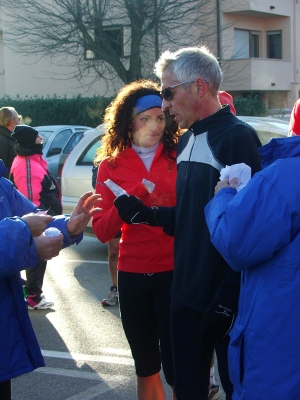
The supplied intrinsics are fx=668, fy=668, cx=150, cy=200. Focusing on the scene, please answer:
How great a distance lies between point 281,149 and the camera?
231 centimetres

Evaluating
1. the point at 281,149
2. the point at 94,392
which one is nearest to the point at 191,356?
the point at 281,149

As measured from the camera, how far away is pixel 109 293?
272 inches

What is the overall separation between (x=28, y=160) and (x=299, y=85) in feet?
86.2

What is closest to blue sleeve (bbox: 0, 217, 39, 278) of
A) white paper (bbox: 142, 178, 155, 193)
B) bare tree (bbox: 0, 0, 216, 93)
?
white paper (bbox: 142, 178, 155, 193)

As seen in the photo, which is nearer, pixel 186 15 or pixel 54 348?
pixel 54 348

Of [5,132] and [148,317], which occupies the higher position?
[5,132]

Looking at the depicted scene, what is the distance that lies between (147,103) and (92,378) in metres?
2.11

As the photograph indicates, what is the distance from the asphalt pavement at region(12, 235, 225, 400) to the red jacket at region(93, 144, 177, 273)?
1247mm

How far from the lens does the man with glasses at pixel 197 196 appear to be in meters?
2.94

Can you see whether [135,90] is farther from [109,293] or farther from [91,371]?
[109,293]

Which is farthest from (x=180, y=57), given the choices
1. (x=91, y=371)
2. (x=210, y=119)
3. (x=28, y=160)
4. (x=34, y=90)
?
(x=34, y=90)

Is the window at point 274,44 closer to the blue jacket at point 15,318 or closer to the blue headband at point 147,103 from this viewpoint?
the blue headband at point 147,103

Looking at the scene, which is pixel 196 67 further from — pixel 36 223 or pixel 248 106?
pixel 248 106

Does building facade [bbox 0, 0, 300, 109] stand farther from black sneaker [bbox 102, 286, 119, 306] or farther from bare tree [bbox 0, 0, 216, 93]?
black sneaker [bbox 102, 286, 119, 306]
